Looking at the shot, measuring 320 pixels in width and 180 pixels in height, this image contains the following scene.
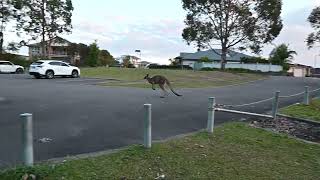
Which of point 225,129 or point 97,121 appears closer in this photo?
point 225,129

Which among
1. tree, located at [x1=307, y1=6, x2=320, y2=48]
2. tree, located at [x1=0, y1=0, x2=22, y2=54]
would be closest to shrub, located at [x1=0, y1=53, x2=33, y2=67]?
tree, located at [x1=0, y1=0, x2=22, y2=54]

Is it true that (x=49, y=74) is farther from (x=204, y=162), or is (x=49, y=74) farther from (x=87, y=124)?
(x=204, y=162)

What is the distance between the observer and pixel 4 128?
898cm

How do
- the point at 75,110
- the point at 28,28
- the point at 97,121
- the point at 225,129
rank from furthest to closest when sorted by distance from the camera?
the point at 28,28 < the point at 75,110 < the point at 97,121 < the point at 225,129

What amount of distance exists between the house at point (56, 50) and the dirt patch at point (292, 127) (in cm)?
5807

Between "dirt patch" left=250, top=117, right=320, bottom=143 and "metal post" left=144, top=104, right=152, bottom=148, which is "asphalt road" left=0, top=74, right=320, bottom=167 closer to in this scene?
"metal post" left=144, top=104, right=152, bottom=148

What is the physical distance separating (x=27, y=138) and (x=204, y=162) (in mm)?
2844

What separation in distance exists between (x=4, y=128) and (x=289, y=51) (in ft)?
244

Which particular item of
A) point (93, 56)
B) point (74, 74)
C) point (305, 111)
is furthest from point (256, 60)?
point (305, 111)

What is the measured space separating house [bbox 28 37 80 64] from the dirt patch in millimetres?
58073

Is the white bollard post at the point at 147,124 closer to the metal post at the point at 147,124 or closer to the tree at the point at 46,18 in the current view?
the metal post at the point at 147,124

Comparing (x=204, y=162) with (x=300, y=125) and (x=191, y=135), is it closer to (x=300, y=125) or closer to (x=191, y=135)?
(x=191, y=135)

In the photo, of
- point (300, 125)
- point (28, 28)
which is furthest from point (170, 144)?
point (28, 28)

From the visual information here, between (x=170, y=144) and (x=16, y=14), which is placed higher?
(x=16, y=14)
